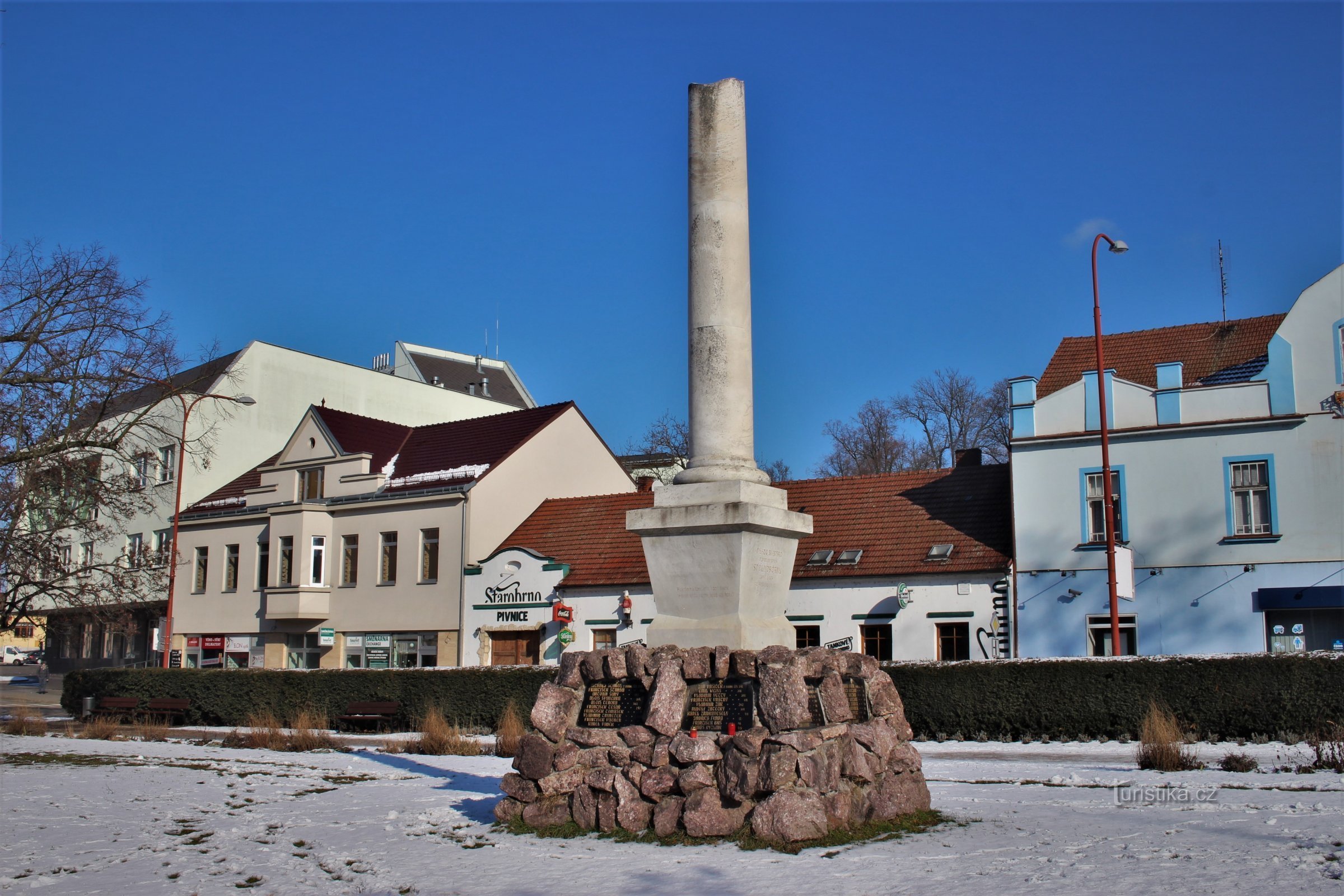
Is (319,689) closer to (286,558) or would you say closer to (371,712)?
(371,712)

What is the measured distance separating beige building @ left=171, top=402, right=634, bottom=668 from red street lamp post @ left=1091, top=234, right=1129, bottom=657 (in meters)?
17.5

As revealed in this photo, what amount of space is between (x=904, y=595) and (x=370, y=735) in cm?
1218

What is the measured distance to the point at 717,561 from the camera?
36.6ft

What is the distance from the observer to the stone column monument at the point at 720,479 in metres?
11.1

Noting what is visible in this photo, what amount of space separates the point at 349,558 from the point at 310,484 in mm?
3580

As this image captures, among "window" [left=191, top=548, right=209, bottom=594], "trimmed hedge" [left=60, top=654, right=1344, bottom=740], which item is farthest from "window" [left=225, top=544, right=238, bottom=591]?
"trimmed hedge" [left=60, top=654, right=1344, bottom=740]

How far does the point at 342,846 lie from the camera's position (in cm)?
1002

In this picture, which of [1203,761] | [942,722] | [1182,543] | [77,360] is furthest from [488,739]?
[1182,543]

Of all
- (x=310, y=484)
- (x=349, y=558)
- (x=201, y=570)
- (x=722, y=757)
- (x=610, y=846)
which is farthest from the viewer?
(x=201, y=570)

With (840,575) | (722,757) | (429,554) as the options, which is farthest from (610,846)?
(429,554)

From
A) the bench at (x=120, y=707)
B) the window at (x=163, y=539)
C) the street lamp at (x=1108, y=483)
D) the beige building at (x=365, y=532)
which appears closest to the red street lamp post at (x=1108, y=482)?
the street lamp at (x=1108, y=483)

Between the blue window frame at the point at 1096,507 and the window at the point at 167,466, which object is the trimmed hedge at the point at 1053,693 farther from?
the window at the point at 167,466

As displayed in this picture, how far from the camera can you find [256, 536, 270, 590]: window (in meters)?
39.0

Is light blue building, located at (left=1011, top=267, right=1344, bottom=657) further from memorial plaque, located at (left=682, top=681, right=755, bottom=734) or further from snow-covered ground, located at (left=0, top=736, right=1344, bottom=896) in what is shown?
memorial plaque, located at (left=682, top=681, right=755, bottom=734)
